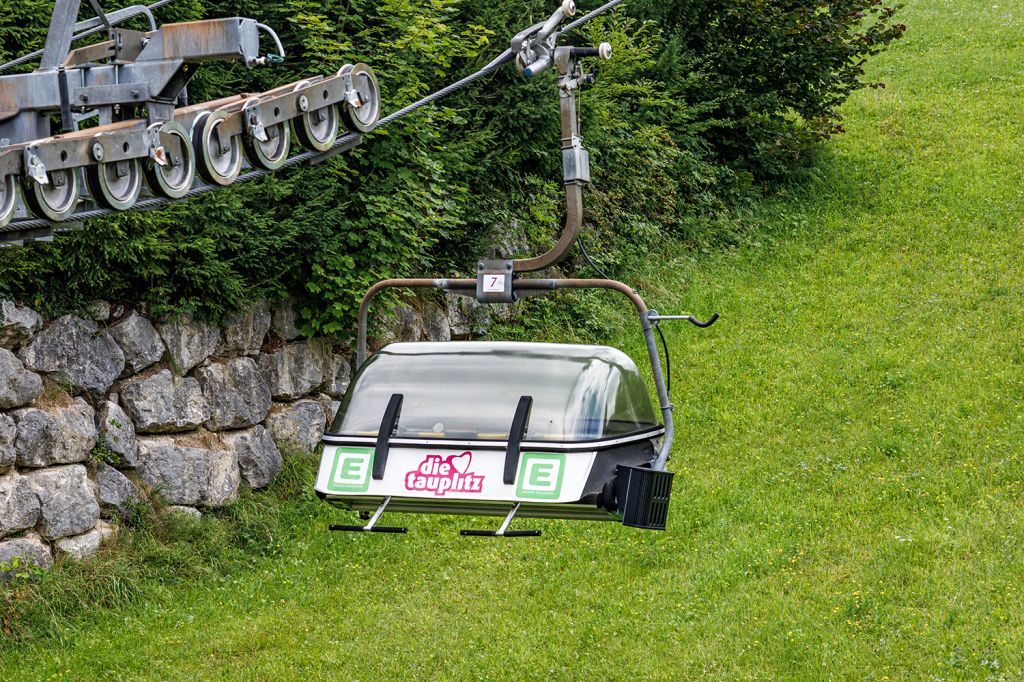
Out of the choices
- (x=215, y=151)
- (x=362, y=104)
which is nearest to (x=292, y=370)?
(x=362, y=104)

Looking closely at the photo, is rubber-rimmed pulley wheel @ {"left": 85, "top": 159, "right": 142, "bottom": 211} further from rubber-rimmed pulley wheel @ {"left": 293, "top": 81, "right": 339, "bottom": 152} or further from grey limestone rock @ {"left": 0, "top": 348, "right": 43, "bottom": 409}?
grey limestone rock @ {"left": 0, "top": 348, "right": 43, "bottom": 409}

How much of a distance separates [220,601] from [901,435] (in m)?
6.73

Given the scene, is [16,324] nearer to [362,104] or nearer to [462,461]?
[362,104]

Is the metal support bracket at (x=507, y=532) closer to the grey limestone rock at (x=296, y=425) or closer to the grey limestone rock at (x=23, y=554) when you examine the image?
the grey limestone rock at (x=23, y=554)

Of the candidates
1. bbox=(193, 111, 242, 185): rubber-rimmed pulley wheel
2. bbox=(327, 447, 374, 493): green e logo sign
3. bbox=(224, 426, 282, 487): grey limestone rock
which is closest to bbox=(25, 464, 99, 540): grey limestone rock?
bbox=(224, 426, 282, 487): grey limestone rock

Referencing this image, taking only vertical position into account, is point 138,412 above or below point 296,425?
above

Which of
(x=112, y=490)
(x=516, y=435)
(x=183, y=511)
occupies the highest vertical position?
(x=516, y=435)

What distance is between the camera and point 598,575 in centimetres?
1060

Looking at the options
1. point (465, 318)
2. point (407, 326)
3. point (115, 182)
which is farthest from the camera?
point (465, 318)

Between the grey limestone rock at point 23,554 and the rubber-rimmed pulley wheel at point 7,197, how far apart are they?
5.27 meters

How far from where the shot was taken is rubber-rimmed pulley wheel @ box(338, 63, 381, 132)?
20.0ft

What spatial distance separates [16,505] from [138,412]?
Answer: 1.40 metres

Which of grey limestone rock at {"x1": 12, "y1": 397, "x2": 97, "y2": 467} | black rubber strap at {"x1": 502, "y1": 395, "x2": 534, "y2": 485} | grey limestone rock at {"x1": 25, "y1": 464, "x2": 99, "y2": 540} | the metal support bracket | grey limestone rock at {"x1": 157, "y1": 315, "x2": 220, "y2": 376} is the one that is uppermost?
black rubber strap at {"x1": 502, "y1": 395, "x2": 534, "y2": 485}

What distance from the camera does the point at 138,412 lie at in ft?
33.8
